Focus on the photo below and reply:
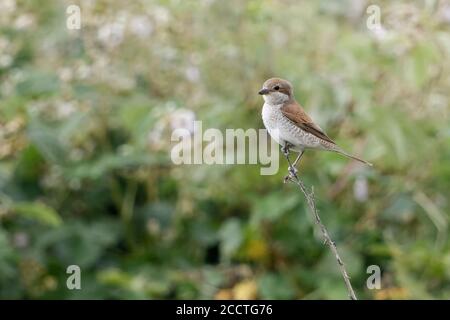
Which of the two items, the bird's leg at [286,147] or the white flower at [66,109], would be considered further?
the white flower at [66,109]

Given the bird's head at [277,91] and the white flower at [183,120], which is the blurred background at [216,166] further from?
the bird's head at [277,91]

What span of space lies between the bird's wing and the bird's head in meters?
0.03

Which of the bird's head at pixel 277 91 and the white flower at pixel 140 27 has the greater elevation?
the white flower at pixel 140 27

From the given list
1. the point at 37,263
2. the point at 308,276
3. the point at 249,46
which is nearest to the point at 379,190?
the point at 308,276

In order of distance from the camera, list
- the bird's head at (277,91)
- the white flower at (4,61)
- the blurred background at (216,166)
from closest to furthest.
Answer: the bird's head at (277,91), the blurred background at (216,166), the white flower at (4,61)

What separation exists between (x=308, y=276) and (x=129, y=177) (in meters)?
1.17

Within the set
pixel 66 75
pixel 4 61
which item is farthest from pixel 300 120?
pixel 4 61

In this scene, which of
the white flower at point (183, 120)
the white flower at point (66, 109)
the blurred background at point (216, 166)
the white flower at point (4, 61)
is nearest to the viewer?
the blurred background at point (216, 166)

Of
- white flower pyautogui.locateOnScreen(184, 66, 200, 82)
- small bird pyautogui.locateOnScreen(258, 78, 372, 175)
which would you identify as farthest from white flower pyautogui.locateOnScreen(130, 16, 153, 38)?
small bird pyautogui.locateOnScreen(258, 78, 372, 175)

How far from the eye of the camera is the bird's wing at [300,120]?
3.08m

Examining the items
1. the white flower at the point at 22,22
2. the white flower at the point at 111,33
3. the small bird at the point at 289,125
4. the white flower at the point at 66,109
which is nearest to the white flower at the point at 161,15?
the white flower at the point at 111,33

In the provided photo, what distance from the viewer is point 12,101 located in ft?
16.3

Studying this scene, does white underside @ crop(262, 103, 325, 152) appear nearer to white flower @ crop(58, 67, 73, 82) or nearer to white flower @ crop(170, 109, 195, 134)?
white flower @ crop(170, 109, 195, 134)

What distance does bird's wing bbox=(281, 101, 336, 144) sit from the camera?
3082 mm
